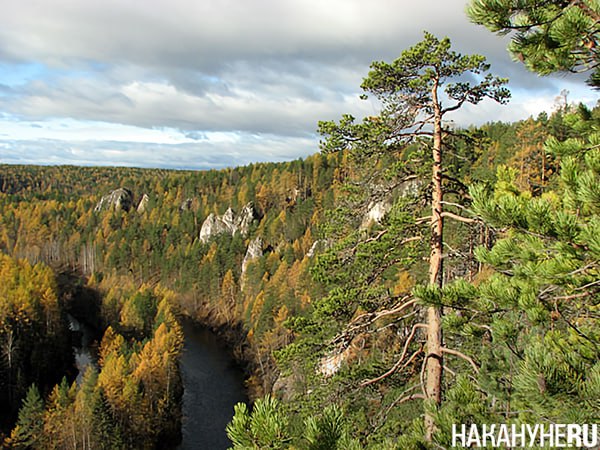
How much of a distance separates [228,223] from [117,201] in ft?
124

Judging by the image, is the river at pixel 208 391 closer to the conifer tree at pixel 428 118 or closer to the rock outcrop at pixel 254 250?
the rock outcrop at pixel 254 250

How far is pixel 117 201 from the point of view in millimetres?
100812

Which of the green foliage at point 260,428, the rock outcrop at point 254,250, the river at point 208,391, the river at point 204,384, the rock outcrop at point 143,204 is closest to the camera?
the green foliage at point 260,428

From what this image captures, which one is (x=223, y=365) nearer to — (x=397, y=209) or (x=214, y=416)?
(x=214, y=416)

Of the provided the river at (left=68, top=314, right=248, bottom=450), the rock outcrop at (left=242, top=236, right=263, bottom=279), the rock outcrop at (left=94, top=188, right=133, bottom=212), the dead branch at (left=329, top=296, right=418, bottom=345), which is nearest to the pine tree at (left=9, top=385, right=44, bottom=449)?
the river at (left=68, top=314, right=248, bottom=450)

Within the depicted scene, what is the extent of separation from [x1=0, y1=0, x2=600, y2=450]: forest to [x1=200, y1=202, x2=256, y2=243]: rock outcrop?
772cm

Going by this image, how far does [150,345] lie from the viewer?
28.6 metres

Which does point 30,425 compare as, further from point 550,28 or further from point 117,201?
point 117,201

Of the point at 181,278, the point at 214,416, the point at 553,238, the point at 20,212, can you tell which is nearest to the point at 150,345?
the point at 214,416

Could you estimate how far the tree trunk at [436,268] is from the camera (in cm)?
594

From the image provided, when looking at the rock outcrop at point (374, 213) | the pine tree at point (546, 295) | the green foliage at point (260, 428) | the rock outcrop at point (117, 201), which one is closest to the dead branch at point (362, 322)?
the pine tree at point (546, 295)

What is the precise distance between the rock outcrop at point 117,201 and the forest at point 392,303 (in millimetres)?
38572

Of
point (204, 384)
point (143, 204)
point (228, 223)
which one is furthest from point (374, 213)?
point (143, 204)

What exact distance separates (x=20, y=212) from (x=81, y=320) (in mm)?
56582
